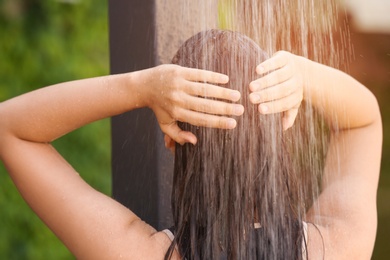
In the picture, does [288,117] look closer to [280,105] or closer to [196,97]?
[280,105]

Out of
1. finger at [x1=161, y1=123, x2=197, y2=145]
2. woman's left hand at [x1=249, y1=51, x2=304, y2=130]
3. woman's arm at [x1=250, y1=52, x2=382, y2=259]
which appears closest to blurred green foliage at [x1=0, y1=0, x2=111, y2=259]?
woman's arm at [x1=250, y1=52, x2=382, y2=259]

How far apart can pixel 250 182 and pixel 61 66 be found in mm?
2406

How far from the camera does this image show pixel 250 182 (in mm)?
1813

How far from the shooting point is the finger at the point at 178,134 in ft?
5.83

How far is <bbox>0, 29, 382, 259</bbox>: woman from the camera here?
67.8 inches

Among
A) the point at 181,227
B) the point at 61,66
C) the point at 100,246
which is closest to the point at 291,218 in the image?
the point at 181,227

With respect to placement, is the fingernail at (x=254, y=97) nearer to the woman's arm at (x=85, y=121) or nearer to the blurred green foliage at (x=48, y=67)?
the woman's arm at (x=85, y=121)

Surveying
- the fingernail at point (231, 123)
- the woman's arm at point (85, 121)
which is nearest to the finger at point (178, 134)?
the woman's arm at point (85, 121)

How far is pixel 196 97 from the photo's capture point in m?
1.70

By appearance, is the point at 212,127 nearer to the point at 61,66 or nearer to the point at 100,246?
the point at 100,246

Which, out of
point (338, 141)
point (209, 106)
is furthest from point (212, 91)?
point (338, 141)

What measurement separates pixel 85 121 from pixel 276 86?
1.62ft

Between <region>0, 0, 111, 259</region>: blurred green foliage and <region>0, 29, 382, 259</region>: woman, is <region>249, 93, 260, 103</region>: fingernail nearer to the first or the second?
<region>0, 29, 382, 259</region>: woman

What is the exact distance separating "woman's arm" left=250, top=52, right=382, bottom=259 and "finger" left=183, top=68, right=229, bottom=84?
71 millimetres
